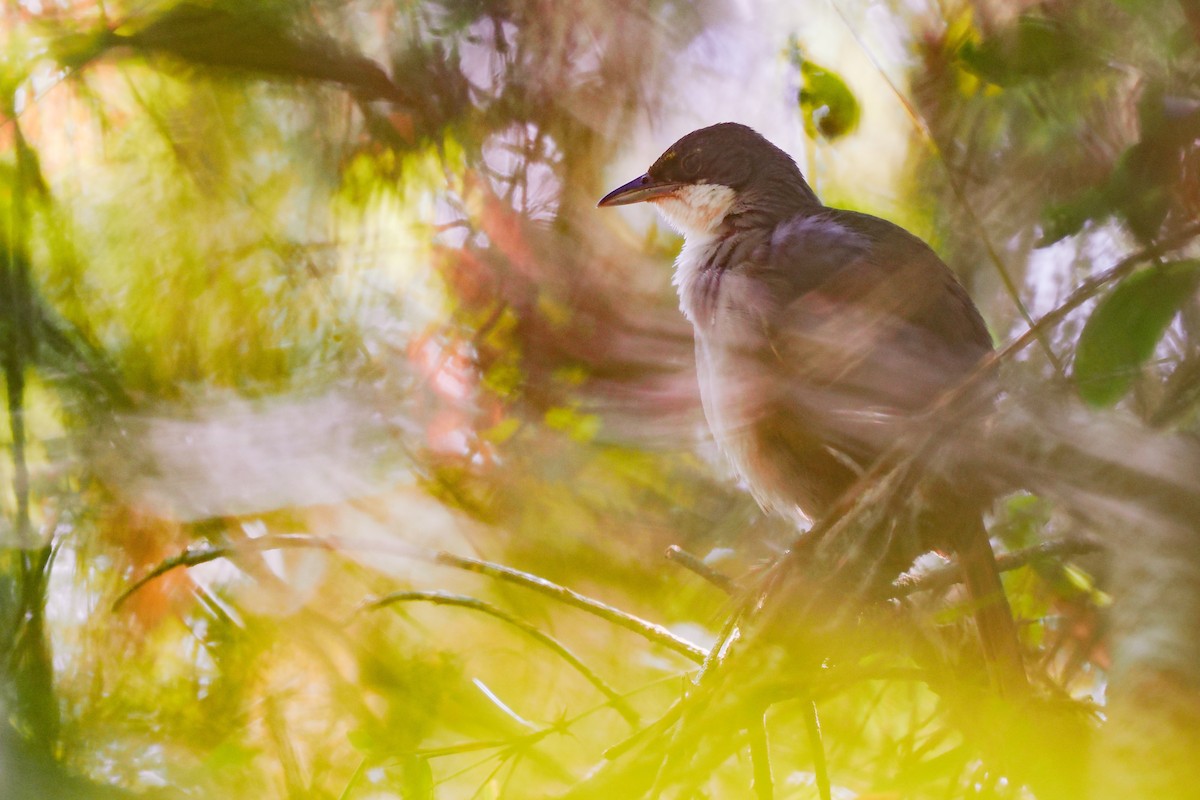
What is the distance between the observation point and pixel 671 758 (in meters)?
0.97

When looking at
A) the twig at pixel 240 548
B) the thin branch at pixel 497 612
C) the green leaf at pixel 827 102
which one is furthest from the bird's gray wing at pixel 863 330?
the twig at pixel 240 548

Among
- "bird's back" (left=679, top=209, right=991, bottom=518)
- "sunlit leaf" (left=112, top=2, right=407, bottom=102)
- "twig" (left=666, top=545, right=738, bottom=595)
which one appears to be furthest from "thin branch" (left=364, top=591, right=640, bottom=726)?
"sunlit leaf" (left=112, top=2, right=407, bottom=102)

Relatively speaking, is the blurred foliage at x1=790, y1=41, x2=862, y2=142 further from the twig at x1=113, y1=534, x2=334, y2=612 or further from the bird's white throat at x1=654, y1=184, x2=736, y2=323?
the twig at x1=113, y1=534, x2=334, y2=612

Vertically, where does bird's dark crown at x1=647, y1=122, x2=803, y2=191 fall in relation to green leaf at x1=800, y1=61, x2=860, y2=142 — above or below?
above

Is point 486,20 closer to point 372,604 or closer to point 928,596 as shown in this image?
point 372,604

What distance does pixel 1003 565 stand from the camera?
1.57m

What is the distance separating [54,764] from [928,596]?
1.55 m

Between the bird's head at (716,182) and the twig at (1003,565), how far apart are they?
2.68 ft

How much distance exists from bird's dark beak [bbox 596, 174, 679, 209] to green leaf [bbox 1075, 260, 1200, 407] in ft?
3.84

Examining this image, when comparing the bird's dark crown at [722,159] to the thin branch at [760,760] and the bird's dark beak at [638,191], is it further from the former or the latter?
the thin branch at [760,760]

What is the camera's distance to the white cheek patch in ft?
6.86

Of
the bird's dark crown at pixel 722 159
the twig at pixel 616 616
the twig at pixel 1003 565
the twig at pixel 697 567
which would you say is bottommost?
the twig at pixel 616 616

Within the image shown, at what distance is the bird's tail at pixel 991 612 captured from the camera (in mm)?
1360

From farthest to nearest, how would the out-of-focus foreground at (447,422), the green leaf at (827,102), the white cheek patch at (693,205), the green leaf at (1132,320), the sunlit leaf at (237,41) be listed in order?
1. the white cheek patch at (693,205)
2. the sunlit leaf at (237,41)
3. the green leaf at (827,102)
4. the out-of-focus foreground at (447,422)
5. the green leaf at (1132,320)
